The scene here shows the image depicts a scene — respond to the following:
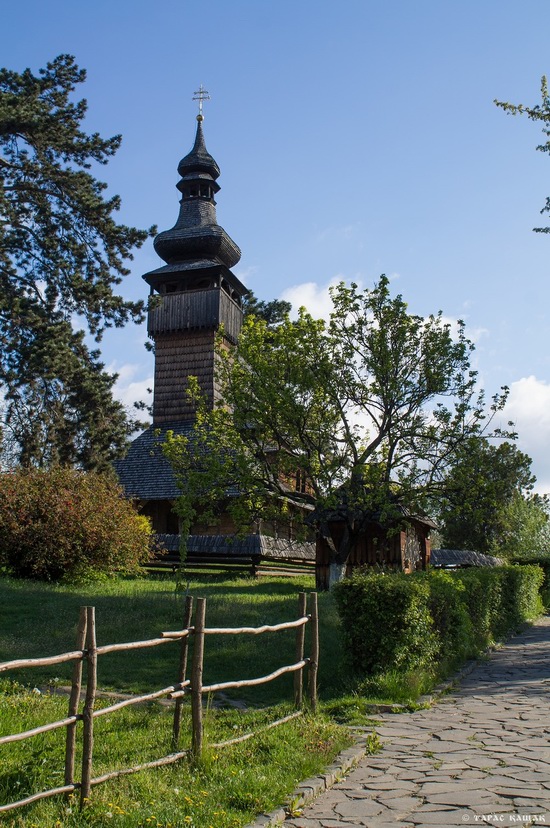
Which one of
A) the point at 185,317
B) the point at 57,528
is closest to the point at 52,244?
the point at 57,528

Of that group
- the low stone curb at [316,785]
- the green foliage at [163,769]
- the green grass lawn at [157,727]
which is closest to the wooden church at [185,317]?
the green grass lawn at [157,727]

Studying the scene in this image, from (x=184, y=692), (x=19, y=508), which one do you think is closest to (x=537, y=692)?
(x=184, y=692)

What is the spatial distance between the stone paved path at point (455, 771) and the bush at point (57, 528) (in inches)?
502

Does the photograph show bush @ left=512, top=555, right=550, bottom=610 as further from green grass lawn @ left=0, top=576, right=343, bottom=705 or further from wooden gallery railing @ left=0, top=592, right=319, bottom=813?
wooden gallery railing @ left=0, top=592, right=319, bottom=813

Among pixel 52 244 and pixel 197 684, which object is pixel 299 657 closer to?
pixel 197 684

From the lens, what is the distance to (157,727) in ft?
25.8

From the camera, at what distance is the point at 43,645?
1227 centimetres

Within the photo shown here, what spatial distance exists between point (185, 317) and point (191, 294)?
4.16ft

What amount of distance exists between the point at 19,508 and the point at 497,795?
16794 mm

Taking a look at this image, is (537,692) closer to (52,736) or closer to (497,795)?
(497,795)

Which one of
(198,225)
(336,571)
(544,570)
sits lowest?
(544,570)

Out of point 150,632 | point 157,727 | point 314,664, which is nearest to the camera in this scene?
point 157,727

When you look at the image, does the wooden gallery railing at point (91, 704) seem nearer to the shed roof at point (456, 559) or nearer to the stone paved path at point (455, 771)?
the stone paved path at point (455, 771)

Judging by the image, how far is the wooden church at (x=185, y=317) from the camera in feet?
115
